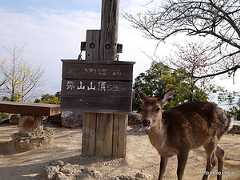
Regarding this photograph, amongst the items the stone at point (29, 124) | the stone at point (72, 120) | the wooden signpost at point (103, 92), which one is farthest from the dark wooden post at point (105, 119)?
the stone at point (72, 120)

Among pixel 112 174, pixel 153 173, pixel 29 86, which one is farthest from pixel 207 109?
pixel 29 86

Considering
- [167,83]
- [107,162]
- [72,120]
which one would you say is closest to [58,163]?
[107,162]

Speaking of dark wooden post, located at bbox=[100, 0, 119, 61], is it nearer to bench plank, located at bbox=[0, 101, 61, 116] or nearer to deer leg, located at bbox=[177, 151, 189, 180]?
bench plank, located at bbox=[0, 101, 61, 116]

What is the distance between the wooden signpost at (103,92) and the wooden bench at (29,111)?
52.5 inches

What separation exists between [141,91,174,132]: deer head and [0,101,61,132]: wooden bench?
3.37 meters

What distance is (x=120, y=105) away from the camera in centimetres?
745

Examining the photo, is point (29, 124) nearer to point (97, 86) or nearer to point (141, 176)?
point (97, 86)

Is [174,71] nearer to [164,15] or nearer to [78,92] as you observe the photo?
[164,15]

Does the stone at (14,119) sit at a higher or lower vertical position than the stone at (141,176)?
higher

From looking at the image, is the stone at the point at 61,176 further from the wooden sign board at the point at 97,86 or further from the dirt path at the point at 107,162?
the wooden sign board at the point at 97,86

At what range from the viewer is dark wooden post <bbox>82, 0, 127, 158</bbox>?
25.0 feet

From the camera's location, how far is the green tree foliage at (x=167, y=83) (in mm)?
13125

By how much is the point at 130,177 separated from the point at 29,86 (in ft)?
53.4

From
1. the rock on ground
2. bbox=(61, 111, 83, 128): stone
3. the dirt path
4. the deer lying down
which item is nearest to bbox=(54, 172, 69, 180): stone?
the rock on ground
